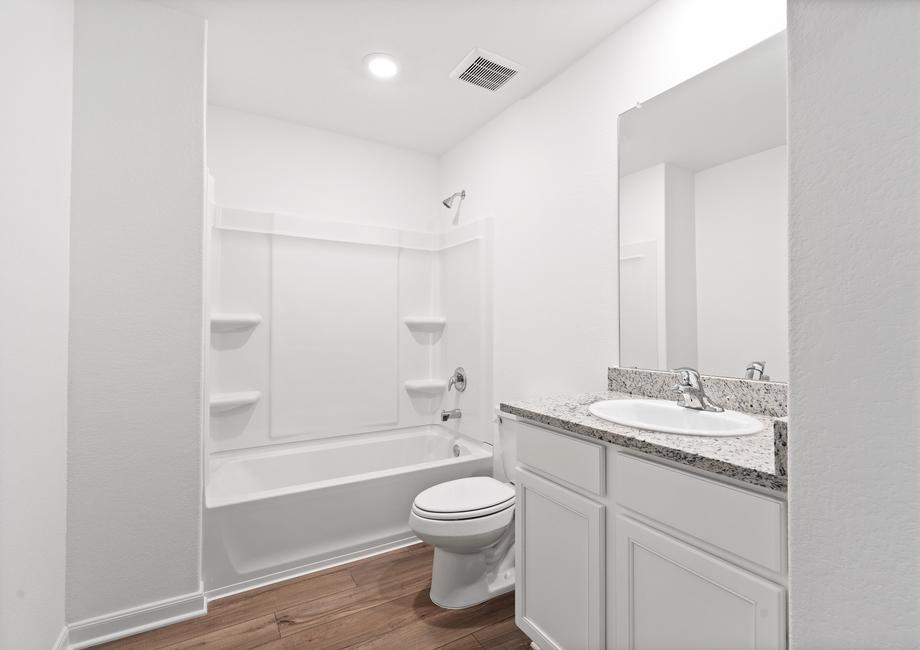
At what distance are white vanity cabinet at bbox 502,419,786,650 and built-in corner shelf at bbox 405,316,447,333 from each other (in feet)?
5.56

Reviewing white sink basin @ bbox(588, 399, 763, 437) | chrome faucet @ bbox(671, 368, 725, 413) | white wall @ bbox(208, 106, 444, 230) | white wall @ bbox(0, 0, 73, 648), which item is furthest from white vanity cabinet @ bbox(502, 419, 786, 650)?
white wall @ bbox(208, 106, 444, 230)

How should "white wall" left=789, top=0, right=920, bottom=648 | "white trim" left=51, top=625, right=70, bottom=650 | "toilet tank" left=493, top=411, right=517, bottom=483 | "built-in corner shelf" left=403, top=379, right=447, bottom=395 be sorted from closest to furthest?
"white wall" left=789, top=0, right=920, bottom=648
"white trim" left=51, top=625, right=70, bottom=650
"toilet tank" left=493, top=411, right=517, bottom=483
"built-in corner shelf" left=403, top=379, right=447, bottom=395

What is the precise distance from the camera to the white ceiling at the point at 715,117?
1369mm

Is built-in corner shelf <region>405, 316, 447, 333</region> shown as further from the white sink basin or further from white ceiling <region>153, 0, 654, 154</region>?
the white sink basin

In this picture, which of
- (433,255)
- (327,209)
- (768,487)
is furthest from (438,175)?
(768,487)

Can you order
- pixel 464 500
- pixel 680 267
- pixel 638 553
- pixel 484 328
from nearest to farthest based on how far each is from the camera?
pixel 638 553 → pixel 680 267 → pixel 464 500 → pixel 484 328

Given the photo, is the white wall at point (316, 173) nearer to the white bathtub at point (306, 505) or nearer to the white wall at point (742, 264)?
the white bathtub at point (306, 505)

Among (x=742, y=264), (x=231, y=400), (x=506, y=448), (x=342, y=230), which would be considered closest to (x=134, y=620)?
(x=231, y=400)

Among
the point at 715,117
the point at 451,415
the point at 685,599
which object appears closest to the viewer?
the point at 685,599

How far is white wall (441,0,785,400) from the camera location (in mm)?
1598

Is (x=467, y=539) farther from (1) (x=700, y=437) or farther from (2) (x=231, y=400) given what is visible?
(2) (x=231, y=400)

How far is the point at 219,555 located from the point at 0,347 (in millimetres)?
1271

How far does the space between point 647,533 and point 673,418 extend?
19.1 inches

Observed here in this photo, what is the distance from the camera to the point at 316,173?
2.84 meters
